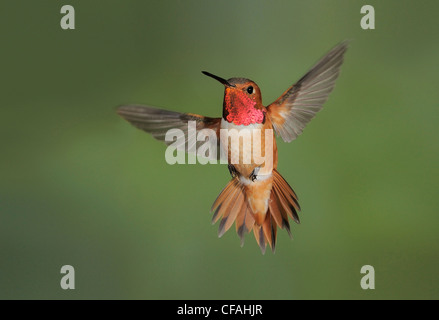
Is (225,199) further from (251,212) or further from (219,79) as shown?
(219,79)

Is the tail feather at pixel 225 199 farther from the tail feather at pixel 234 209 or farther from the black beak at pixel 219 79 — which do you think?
the black beak at pixel 219 79

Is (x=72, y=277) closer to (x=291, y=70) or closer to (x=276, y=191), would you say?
(x=276, y=191)

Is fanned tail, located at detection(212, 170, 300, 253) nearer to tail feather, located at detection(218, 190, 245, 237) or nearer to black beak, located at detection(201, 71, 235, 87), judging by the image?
tail feather, located at detection(218, 190, 245, 237)

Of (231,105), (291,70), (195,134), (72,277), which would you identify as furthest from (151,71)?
(231,105)

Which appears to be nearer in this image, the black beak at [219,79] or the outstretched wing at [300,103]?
the black beak at [219,79]

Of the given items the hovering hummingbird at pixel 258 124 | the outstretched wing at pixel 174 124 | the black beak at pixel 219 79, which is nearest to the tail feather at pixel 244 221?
the hovering hummingbird at pixel 258 124

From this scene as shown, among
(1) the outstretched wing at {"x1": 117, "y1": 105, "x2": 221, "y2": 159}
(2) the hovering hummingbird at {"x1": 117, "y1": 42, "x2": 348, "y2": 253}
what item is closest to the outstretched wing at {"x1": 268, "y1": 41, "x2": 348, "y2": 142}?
(2) the hovering hummingbird at {"x1": 117, "y1": 42, "x2": 348, "y2": 253}

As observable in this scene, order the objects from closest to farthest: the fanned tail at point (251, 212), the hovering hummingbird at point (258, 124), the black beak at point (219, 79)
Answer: the black beak at point (219, 79) → the hovering hummingbird at point (258, 124) → the fanned tail at point (251, 212)

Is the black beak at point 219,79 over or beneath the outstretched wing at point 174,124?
over
